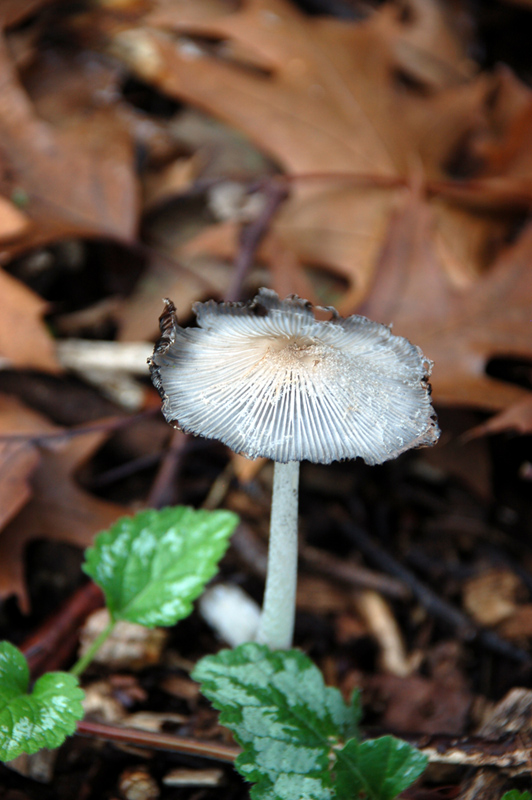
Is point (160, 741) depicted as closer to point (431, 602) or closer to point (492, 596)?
point (431, 602)

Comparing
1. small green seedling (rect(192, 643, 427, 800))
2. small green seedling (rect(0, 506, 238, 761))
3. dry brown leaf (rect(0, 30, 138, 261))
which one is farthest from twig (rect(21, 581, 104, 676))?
dry brown leaf (rect(0, 30, 138, 261))

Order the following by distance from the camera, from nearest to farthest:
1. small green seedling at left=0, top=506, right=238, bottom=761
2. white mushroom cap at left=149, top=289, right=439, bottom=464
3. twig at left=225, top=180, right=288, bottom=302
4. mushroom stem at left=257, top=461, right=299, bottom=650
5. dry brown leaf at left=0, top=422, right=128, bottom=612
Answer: white mushroom cap at left=149, top=289, right=439, bottom=464 → mushroom stem at left=257, top=461, right=299, bottom=650 → small green seedling at left=0, top=506, right=238, bottom=761 → dry brown leaf at left=0, top=422, right=128, bottom=612 → twig at left=225, top=180, right=288, bottom=302

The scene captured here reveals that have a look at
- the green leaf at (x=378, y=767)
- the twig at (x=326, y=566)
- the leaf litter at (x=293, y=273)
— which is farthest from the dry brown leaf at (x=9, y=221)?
the green leaf at (x=378, y=767)

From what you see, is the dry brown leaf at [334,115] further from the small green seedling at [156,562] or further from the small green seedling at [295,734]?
the small green seedling at [295,734]

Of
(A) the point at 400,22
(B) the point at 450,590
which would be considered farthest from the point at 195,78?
(B) the point at 450,590

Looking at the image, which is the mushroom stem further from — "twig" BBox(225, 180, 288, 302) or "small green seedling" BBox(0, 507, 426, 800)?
"twig" BBox(225, 180, 288, 302)

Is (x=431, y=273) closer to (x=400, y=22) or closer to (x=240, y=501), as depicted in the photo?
(x=240, y=501)
